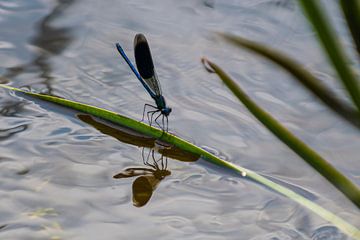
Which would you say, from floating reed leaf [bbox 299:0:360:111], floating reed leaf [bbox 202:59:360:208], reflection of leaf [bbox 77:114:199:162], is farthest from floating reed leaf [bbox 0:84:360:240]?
floating reed leaf [bbox 299:0:360:111]

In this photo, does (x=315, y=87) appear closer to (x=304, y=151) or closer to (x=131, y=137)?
(x=304, y=151)

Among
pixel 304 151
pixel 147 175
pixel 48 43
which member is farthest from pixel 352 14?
pixel 48 43

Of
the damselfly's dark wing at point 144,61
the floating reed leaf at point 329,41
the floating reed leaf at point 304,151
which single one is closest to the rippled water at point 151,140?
the damselfly's dark wing at point 144,61

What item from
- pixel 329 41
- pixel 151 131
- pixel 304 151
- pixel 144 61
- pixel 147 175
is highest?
pixel 329 41

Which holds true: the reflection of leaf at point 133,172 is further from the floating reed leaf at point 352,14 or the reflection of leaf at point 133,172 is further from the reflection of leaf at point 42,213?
the floating reed leaf at point 352,14

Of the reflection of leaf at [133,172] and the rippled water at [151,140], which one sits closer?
the rippled water at [151,140]
